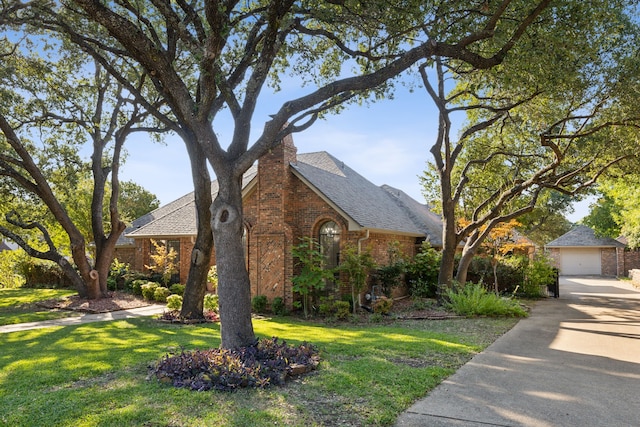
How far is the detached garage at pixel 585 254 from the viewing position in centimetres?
4009

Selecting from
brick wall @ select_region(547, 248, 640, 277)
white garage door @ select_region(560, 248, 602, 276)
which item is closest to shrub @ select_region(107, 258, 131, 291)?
brick wall @ select_region(547, 248, 640, 277)

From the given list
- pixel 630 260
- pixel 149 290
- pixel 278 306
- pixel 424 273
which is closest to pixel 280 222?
pixel 278 306

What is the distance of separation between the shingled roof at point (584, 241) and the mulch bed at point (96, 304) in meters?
36.9

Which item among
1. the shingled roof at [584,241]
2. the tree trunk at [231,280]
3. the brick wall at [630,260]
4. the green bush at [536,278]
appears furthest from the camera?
the shingled roof at [584,241]

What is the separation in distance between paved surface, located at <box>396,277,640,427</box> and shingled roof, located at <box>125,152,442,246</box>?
7029mm

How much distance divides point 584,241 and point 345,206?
112ft

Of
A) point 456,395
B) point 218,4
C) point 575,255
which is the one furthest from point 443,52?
point 575,255

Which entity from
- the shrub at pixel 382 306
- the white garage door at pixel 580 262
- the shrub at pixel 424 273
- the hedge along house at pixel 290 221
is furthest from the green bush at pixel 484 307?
the white garage door at pixel 580 262

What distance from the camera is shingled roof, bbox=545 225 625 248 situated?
3953cm

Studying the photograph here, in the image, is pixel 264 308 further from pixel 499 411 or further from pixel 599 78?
pixel 599 78

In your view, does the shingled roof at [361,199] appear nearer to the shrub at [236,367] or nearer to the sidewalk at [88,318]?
the sidewalk at [88,318]

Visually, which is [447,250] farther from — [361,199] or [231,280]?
[231,280]

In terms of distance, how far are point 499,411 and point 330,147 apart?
19896mm

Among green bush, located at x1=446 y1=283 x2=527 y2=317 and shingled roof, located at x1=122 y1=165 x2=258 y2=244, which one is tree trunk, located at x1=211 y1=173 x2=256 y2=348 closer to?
green bush, located at x1=446 y1=283 x2=527 y2=317
